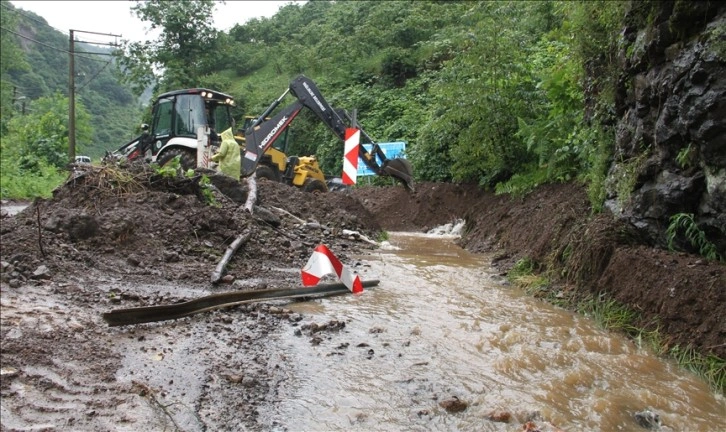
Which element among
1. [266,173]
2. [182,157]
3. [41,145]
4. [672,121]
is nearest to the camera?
[672,121]

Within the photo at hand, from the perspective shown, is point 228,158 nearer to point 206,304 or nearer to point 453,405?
point 206,304

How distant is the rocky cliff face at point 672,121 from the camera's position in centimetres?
438

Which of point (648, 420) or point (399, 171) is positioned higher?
point (399, 171)

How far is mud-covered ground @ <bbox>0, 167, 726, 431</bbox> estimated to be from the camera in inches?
113

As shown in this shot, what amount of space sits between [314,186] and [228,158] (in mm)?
4876

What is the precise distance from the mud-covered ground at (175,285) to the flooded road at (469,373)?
12.1 inches

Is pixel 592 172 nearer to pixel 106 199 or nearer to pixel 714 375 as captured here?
pixel 714 375

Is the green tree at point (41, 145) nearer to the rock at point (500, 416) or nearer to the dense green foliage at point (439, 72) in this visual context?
the dense green foliage at point (439, 72)

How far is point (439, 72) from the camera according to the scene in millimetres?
18359

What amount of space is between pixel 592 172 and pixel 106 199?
641 cm

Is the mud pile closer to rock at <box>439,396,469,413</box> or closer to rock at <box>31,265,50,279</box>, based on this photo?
rock at <box>31,265,50,279</box>

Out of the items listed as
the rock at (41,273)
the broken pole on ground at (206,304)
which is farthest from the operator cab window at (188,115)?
the rock at (41,273)

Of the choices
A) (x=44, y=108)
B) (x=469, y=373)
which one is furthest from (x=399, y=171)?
(x=44, y=108)

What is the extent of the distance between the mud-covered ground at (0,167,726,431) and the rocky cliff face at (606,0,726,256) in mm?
Answer: 409
